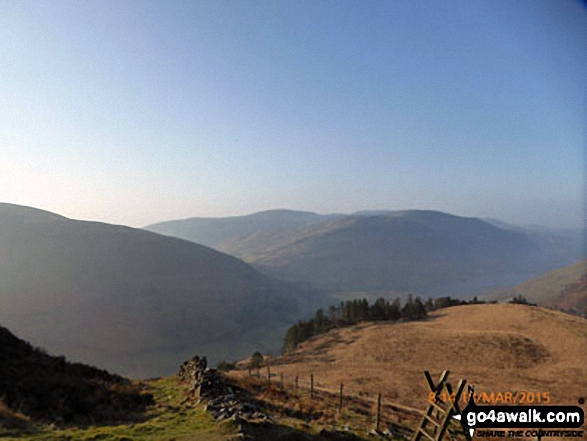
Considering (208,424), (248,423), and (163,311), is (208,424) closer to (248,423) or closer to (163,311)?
(248,423)

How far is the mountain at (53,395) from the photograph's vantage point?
14.8 meters

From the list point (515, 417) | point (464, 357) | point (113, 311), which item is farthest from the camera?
point (113, 311)

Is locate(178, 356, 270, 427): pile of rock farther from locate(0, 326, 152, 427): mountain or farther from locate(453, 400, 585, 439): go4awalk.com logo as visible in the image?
locate(453, 400, 585, 439): go4awalk.com logo

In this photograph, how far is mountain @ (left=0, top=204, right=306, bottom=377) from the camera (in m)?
128

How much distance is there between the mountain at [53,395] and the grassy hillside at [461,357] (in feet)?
71.8

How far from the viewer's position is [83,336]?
13262cm

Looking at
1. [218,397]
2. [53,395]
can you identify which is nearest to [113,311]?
[53,395]

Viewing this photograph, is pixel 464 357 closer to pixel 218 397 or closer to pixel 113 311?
pixel 218 397

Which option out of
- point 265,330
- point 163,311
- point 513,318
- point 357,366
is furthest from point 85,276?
point 513,318

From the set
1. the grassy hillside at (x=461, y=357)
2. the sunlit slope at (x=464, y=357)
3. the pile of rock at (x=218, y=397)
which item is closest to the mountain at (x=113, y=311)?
the sunlit slope at (x=464, y=357)

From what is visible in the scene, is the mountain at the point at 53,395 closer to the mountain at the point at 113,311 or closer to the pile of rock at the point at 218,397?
the pile of rock at the point at 218,397

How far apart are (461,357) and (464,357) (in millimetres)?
421

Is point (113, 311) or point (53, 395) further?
point (113, 311)

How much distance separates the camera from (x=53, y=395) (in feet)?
54.6
